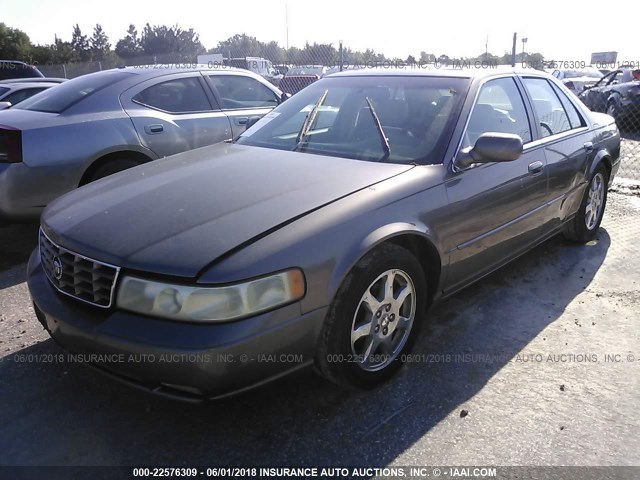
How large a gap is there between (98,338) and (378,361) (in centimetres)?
131

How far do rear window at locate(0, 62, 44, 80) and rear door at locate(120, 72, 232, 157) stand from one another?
998 centimetres

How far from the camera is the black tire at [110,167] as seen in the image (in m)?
4.63

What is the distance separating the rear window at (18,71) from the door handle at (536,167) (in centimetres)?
1334

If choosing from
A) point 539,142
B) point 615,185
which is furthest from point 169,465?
point 615,185

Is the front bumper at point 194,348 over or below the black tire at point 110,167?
below

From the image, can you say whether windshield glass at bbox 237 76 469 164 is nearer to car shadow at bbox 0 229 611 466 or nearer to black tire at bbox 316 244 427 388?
black tire at bbox 316 244 427 388

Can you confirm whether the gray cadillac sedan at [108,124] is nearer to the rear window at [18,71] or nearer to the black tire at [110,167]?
the black tire at [110,167]

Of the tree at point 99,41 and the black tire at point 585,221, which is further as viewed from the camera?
the tree at point 99,41

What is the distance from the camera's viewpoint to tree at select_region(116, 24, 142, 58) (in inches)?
3199

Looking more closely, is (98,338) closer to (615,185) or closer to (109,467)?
(109,467)

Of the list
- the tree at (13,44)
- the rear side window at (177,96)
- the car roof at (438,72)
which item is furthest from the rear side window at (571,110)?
the tree at (13,44)

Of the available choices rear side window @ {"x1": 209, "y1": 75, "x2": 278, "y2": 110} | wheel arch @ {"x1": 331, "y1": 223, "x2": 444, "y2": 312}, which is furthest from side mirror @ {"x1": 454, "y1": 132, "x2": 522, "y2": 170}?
rear side window @ {"x1": 209, "y1": 75, "x2": 278, "y2": 110}

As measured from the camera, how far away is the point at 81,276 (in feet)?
7.41

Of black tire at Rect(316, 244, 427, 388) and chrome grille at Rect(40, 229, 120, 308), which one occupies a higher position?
chrome grille at Rect(40, 229, 120, 308)
